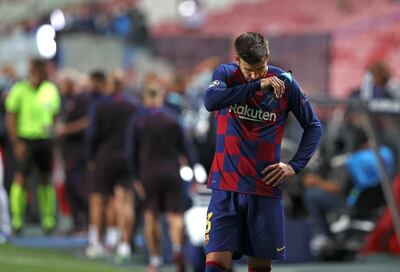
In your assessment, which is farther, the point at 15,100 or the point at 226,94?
the point at 15,100

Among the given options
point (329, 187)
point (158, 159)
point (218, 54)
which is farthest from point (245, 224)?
point (218, 54)

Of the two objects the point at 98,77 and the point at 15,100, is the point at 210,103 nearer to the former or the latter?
the point at 98,77

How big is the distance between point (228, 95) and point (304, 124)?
0.67 metres

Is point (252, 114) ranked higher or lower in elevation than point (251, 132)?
higher

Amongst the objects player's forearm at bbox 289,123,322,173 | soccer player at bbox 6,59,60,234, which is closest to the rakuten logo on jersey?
player's forearm at bbox 289,123,322,173

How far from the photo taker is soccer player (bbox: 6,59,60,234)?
17594 millimetres

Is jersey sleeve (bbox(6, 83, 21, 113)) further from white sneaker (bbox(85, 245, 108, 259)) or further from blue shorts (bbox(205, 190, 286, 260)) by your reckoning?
blue shorts (bbox(205, 190, 286, 260))

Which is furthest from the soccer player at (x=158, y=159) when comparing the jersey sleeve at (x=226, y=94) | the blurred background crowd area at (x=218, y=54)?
the jersey sleeve at (x=226, y=94)

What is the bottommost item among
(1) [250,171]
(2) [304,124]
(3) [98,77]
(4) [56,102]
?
(1) [250,171]

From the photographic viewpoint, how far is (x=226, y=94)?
8.15m

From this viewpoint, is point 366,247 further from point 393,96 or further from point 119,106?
point 119,106

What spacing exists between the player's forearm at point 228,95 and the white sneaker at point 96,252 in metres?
7.59

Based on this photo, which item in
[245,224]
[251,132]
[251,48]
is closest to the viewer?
[251,48]

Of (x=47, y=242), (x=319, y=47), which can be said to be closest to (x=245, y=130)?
(x=47, y=242)
